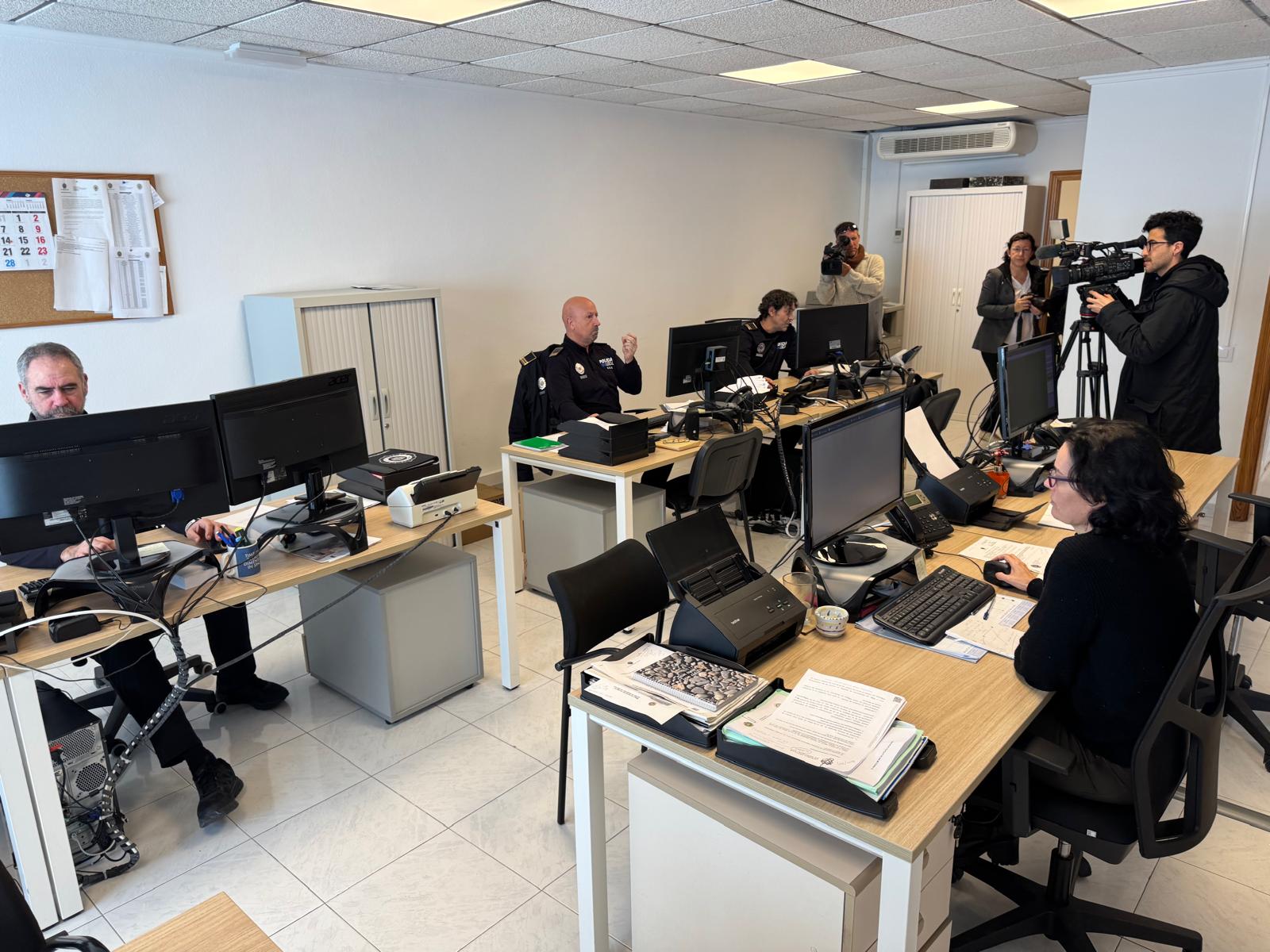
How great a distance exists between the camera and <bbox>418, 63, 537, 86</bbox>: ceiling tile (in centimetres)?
459

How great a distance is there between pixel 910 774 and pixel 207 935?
1.15 m

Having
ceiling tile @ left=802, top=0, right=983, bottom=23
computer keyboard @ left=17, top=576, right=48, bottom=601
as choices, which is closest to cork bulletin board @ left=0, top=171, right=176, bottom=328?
computer keyboard @ left=17, top=576, right=48, bottom=601

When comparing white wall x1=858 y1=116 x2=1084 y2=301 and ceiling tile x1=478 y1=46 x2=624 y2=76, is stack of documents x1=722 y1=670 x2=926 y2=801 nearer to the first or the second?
ceiling tile x1=478 y1=46 x2=624 y2=76

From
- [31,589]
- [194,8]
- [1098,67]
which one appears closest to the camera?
[31,589]

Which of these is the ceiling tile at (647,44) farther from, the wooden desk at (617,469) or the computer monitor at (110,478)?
the computer monitor at (110,478)

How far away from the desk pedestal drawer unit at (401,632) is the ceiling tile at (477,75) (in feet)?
8.91

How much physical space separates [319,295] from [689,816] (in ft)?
11.1

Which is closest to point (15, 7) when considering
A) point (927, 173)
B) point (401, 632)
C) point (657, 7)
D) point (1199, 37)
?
point (657, 7)

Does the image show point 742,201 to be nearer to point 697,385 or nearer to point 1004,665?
point 697,385

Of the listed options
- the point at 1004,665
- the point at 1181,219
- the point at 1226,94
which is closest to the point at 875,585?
the point at 1004,665

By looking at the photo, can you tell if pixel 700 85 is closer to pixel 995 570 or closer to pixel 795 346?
pixel 795 346

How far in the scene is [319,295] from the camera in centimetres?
419

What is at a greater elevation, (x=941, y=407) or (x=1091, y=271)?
(x=1091, y=271)

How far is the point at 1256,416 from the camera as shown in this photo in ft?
16.6
